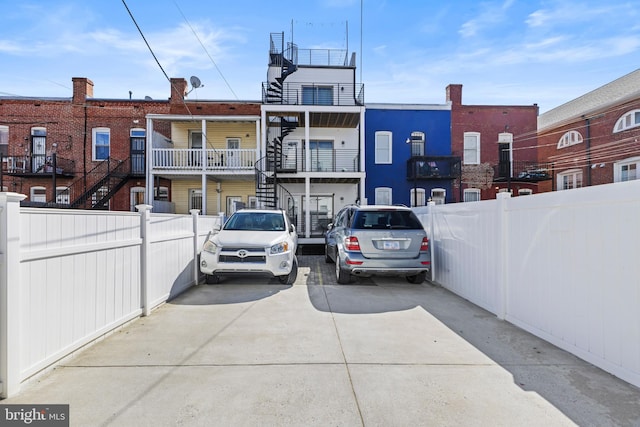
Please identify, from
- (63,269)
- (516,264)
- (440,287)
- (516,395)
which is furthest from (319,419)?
(440,287)

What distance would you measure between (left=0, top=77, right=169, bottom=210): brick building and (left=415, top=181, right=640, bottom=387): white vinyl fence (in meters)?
17.1

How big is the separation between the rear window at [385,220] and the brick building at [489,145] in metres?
14.0

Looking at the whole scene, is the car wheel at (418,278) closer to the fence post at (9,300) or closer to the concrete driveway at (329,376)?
the concrete driveway at (329,376)

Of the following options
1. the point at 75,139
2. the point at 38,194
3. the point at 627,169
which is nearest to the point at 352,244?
the point at 75,139

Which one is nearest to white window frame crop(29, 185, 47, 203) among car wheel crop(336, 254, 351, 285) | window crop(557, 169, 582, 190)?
car wheel crop(336, 254, 351, 285)

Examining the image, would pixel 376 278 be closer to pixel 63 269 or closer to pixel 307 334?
pixel 307 334

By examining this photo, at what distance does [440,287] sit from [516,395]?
15.1ft

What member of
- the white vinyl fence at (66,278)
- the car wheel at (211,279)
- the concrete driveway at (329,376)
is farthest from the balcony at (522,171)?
the white vinyl fence at (66,278)

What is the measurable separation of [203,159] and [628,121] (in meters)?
21.1

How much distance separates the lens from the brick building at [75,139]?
57.4 feet

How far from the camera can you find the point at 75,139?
17672mm

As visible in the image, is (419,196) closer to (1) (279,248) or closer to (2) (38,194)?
(1) (279,248)

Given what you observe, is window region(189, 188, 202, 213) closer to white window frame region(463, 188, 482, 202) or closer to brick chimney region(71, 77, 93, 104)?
brick chimney region(71, 77, 93, 104)

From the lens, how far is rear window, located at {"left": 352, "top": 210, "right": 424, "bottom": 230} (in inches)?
283
